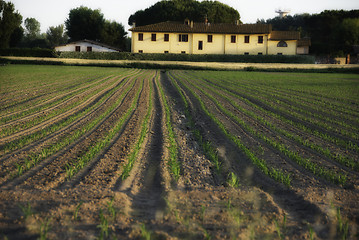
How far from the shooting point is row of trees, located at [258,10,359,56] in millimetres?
62500

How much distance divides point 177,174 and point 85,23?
74302 millimetres

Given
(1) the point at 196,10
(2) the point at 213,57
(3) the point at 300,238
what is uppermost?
(1) the point at 196,10

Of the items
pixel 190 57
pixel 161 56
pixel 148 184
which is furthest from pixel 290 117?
pixel 161 56

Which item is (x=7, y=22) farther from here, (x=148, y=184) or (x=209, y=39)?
(x=148, y=184)

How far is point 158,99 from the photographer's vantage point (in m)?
16.5

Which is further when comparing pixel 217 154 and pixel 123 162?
pixel 217 154

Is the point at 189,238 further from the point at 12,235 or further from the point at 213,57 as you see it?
the point at 213,57

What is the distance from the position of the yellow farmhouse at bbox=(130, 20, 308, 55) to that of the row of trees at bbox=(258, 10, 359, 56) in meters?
11.5

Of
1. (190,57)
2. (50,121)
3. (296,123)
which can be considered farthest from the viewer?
(190,57)

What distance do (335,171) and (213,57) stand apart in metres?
45.1

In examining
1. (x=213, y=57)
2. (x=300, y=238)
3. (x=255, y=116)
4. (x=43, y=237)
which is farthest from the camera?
(x=213, y=57)

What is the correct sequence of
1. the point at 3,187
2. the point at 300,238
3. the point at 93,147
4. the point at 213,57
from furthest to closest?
1. the point at 213,57
2. the point at 93,147
3. the point at 3,187
4. the point at 300,238

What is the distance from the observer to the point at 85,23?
73.2 m

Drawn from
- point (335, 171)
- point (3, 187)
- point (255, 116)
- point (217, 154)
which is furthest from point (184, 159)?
point (255, 116)
